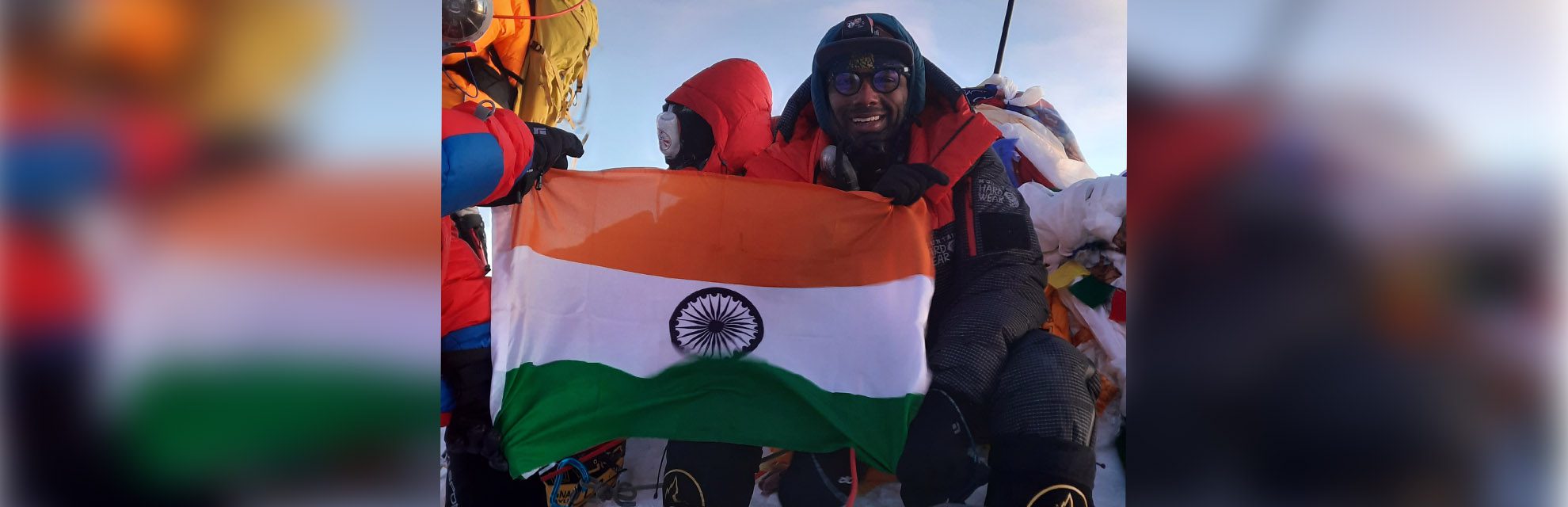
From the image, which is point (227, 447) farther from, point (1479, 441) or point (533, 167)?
point (1479, 441)

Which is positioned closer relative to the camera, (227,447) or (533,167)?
(227,447)

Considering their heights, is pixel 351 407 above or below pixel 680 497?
above

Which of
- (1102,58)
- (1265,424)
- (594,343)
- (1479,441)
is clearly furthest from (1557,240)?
(594,343)

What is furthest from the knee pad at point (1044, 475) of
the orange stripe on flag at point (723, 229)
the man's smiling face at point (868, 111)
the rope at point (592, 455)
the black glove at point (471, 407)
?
the black glove at point (471, 407)

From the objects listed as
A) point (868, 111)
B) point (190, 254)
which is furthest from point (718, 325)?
point (190, 254)

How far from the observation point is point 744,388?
157 centimetres

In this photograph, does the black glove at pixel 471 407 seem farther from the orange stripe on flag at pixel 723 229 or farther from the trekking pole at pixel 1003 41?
the trekking pole at pixel 1003 41

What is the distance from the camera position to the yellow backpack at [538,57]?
1.68 metres

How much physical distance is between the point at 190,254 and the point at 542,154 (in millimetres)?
840

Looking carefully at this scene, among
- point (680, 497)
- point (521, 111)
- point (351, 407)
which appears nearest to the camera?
point (351, 407)

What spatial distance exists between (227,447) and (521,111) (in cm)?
102

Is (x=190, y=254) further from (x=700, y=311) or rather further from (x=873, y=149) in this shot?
(x=873, y=149)

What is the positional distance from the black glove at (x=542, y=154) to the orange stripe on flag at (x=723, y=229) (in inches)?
1.0

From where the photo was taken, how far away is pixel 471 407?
1.65 m
